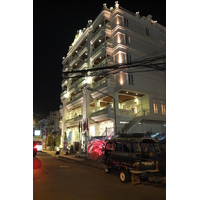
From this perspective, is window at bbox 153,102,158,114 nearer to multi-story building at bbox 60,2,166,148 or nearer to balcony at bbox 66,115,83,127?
multi-story building at bbox 60,2,166,148

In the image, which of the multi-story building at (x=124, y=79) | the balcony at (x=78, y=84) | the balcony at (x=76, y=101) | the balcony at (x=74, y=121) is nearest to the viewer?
the multi-story building at (x=124, y=79)

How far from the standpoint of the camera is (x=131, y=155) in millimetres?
9906

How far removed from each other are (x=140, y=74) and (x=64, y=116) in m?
20.0

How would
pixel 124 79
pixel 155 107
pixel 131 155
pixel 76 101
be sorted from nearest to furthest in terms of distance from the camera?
pixel 131 155 → pixel 124 79 → pixel 155 107 → pixel 76 101

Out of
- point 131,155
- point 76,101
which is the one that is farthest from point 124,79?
point 131,155

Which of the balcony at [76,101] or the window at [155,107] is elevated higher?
the balcony at [76,101]

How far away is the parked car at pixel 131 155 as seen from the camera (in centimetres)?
945

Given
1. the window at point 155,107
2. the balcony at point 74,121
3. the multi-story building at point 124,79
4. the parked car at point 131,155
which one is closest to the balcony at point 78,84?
the multi-story building at point 124,79

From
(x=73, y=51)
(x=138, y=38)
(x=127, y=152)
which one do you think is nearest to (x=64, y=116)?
(x=73, y=51)

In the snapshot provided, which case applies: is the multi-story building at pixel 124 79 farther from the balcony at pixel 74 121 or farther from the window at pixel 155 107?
the balcony at pixel 74 121

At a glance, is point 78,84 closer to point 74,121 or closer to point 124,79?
point 74,121

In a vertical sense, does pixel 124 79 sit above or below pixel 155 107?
above

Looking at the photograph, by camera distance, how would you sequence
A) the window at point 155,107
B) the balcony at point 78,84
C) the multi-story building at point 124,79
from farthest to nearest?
the balcony at point 78,84 < the window at point 155,107 < the multi-story building at point 124,79

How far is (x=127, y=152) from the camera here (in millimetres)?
10289
